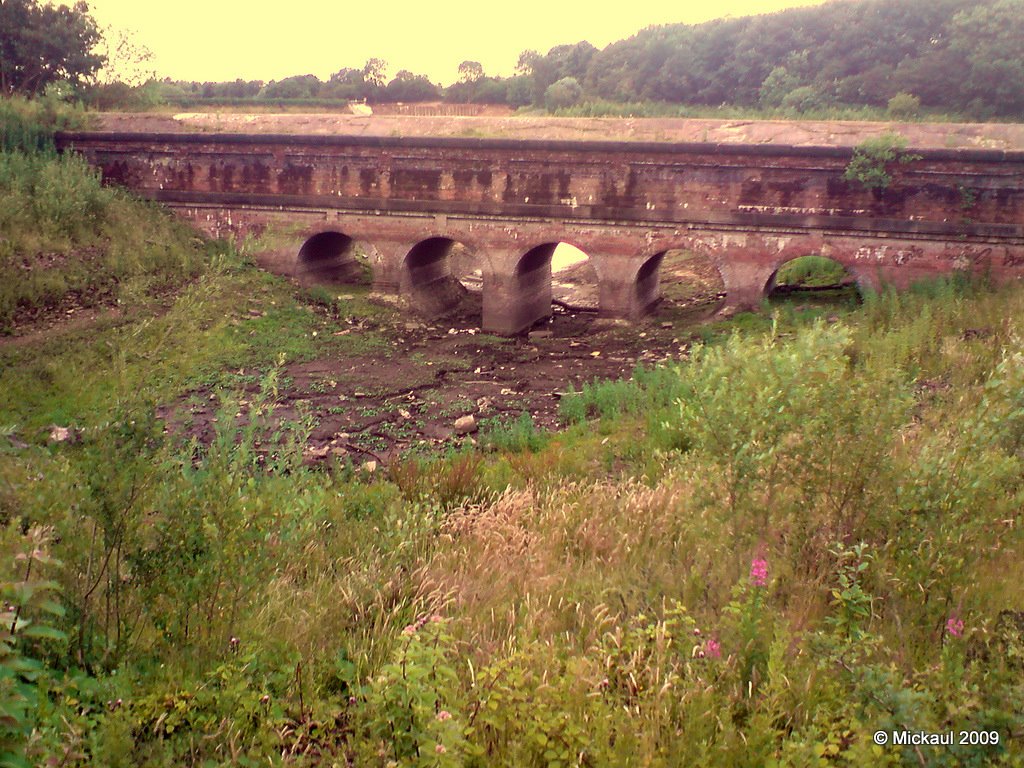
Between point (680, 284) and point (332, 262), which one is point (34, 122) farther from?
point (680, 284)

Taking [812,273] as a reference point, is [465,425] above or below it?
below

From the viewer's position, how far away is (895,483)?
13.2 feet

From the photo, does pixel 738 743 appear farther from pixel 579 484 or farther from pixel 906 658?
pixel 579 484

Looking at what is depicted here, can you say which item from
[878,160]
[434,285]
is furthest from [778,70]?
[434,285]

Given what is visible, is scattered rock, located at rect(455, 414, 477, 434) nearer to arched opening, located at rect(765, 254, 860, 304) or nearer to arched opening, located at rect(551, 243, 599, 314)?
arched opening, located at rect(765, 254, 860, 304)

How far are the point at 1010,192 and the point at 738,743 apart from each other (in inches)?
479

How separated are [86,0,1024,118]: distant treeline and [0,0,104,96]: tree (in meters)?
1.90

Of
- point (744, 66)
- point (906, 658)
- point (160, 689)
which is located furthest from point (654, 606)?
point (744, 66)

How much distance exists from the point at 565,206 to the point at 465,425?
19.9 feet

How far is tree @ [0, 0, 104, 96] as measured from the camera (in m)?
20.0

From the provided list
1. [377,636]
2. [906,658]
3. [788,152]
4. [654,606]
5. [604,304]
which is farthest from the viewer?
[604,304]

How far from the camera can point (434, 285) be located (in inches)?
645

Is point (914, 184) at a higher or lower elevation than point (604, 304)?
higher

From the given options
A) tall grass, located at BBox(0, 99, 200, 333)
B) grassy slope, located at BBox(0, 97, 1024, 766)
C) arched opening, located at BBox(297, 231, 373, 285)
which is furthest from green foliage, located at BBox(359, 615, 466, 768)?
arched opening, located at BBox(297, 231, 373, 285)
